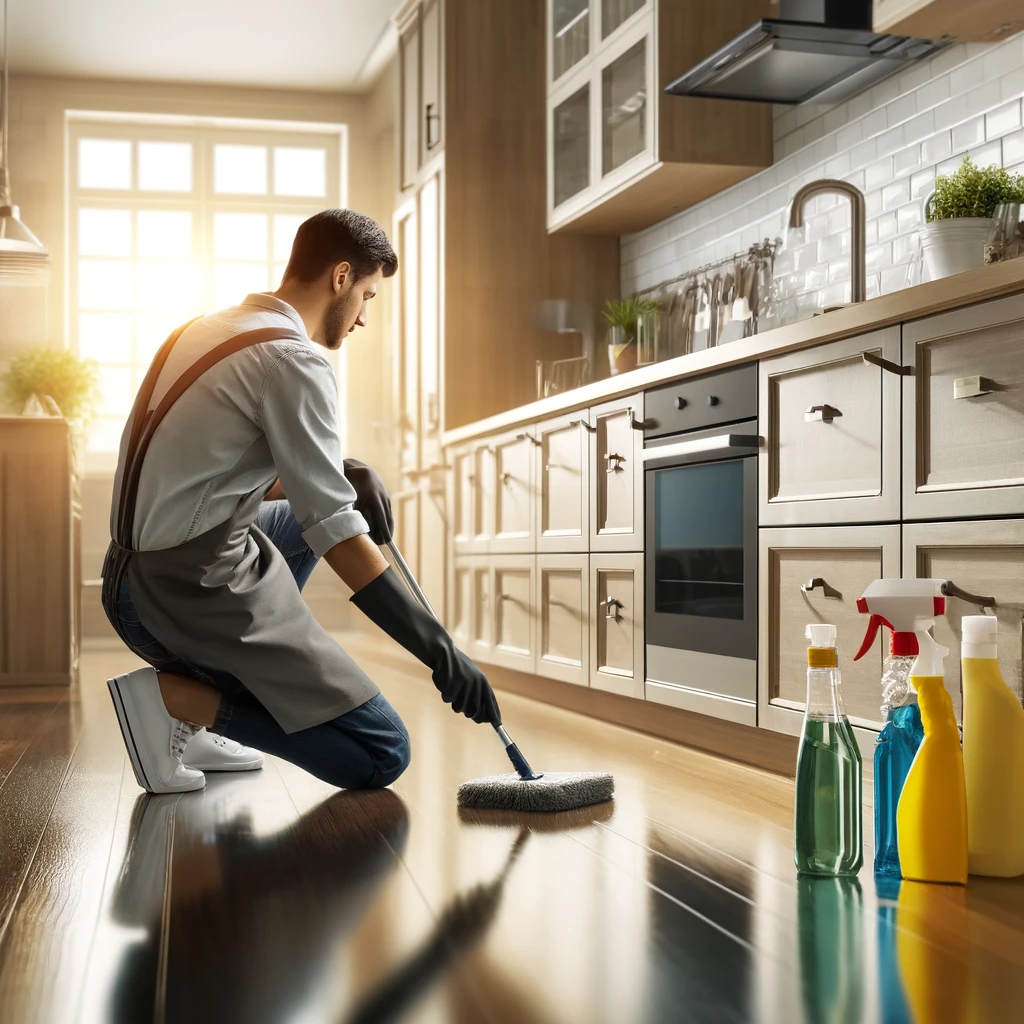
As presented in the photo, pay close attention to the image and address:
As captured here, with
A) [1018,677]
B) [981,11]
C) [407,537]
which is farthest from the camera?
[407,537]

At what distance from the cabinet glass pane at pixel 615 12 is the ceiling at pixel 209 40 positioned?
7.69 feet

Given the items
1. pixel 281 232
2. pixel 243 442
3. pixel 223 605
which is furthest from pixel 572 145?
pixel 281 232

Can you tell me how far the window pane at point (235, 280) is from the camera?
6.86 metres

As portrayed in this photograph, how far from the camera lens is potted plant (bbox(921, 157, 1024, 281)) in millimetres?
2152

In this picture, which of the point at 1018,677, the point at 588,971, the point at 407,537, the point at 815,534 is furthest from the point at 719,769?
the point at 407,537

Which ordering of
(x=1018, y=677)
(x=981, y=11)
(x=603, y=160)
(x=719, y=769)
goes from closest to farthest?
(x=1018, y=677), (x=981, y=11), (x=719, y=769), (x=603, y=160)

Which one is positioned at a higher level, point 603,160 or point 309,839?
point 603,160

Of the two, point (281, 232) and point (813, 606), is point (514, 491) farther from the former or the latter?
point (281, 232)

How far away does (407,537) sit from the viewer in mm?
5125

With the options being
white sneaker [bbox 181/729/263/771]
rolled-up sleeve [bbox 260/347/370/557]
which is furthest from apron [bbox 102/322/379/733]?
white sneaker [bbox 181/729/263/771]

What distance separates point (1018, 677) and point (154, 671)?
4.61 ft

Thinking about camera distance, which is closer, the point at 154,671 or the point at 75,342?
the point at 154,671

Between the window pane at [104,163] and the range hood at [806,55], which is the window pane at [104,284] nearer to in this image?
the window pane at [104,163]

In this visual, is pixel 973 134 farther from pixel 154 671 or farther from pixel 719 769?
pixel 154 671
